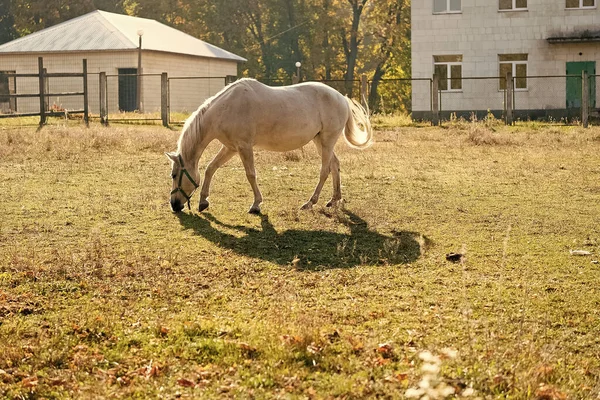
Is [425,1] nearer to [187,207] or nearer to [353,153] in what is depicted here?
[353,153]

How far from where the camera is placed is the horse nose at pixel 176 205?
10.2 meters

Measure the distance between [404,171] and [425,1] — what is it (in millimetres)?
20668

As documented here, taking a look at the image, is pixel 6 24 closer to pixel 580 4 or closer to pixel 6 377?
pixel 580 4

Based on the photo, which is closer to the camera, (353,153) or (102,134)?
(353,153)

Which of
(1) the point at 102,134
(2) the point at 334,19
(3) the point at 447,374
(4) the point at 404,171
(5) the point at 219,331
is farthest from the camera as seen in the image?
(2) the point at 334,19

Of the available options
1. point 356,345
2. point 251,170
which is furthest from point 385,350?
point 251,170

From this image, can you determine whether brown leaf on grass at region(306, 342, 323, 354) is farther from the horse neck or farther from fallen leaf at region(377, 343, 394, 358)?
the horse neck

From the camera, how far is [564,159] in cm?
1642

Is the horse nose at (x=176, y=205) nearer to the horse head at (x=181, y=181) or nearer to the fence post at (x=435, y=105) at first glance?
the horse head at (x=181, y=181)

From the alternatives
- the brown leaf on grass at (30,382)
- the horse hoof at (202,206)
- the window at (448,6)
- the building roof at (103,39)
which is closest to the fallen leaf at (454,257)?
the horse hoof at (202,206)

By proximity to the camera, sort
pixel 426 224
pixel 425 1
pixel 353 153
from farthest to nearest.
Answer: pixel 425 1, pixel 353 153, pixel 426 224

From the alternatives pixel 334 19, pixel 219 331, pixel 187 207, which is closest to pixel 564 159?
pixel 187 207

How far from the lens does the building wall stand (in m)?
38.3

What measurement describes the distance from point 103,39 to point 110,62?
3.99 feet
